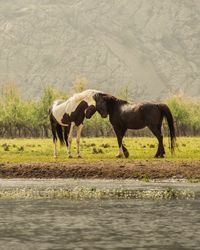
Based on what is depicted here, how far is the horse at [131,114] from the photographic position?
35.2 m

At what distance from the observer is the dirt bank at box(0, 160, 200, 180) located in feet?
94.7

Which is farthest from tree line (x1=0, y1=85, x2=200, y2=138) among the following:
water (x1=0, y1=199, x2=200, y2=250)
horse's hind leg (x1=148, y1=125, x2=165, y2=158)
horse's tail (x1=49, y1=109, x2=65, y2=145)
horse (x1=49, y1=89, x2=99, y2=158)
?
water (x1=0, y1=199, x2=200, y2=250)

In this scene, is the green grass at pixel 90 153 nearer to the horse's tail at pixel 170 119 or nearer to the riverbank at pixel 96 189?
the horse's tail at pixel 170 119

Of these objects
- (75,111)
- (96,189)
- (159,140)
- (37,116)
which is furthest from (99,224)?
(37,116)


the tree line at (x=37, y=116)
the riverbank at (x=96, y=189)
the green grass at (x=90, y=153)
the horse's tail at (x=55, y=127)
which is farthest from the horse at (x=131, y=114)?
the tree line at (x=37, y=116)

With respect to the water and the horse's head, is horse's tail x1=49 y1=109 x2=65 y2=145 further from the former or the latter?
the water

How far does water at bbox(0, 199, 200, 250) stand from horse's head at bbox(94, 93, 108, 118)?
15734mm

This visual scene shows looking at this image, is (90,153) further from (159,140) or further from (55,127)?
(159,140)

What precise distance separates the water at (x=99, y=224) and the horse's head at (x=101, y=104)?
51.6 ft

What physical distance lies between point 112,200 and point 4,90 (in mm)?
151399

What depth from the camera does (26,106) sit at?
471ft

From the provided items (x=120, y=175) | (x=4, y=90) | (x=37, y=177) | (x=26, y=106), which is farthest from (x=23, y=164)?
(x=4, y=90)

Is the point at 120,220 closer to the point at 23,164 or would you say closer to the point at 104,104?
the point at 23,164

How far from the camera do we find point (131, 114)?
35469 mm
